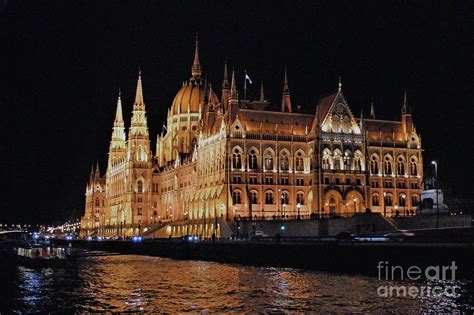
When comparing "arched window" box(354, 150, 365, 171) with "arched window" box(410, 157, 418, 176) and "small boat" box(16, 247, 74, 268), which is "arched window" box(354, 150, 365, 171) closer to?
"arched window" box(410, 157, 418, 176)

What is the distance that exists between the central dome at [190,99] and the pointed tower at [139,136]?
8.47 m

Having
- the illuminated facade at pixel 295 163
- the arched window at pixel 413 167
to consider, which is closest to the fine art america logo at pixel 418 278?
the illuminated facade at pixel 295 163

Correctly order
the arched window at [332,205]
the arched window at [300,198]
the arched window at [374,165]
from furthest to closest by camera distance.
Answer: the arched window at [374,165]
the arched window at [300,198]
the arched window at [332,205]

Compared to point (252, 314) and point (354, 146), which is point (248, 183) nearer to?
point (354, 146)

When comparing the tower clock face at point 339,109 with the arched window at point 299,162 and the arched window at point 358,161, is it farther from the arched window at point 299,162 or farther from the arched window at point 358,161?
the arched window at point 299,162

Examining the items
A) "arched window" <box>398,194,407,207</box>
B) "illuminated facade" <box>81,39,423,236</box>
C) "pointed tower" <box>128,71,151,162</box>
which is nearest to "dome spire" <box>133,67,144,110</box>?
"pointed tower" <box>128,71,151,162</box>

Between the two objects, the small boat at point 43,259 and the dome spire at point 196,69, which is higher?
the dome spire at point 196,69

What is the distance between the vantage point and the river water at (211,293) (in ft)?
156

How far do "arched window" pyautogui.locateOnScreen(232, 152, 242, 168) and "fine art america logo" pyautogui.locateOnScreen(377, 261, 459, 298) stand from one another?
6348cm

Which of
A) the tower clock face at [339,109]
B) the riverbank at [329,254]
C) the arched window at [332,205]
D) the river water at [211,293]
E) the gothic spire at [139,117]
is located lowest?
the river water at [211,293]

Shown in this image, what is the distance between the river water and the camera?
156 feet

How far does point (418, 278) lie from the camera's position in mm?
58188

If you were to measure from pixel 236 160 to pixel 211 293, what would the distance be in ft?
225

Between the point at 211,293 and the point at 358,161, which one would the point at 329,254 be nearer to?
the point at 211,293
